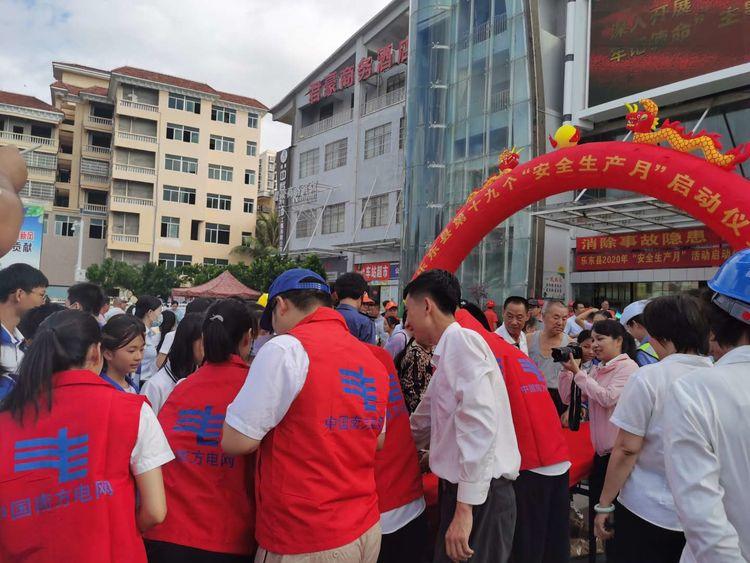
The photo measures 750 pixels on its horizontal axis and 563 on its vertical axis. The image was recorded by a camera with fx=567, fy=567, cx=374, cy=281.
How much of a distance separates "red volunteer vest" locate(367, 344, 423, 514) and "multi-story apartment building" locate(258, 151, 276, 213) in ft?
124

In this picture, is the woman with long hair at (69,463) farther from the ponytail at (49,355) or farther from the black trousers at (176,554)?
the black trousers at (176,554)

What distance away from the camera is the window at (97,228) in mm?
31641

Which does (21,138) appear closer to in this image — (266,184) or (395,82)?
(266,184)

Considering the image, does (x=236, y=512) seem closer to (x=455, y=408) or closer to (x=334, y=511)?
(x=334, y=511)

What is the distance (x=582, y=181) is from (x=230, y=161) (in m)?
29.1

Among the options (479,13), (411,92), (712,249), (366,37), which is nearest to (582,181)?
(712,249)

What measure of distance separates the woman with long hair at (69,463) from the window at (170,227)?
106 ft

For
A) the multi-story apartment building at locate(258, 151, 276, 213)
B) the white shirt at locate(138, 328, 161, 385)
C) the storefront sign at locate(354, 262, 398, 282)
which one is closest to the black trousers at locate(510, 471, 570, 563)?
the white shirt at locate(138, 328, 161, 385)

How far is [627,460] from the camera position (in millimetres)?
2242

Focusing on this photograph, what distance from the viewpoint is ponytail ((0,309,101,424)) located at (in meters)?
1.49

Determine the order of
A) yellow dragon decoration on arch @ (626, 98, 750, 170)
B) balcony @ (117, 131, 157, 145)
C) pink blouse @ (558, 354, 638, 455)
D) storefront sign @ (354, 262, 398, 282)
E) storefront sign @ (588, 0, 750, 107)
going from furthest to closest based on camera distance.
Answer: balcony @ (117, 131, 157, 145) < storefront sign @ (354, 262, 398, 282) < storefront sign @ (588, 0, 750, 107) < yellow dragon decoration on arch @ (626, 98, 750, 170) < pink blouse @ (558, 354, 638, 455)

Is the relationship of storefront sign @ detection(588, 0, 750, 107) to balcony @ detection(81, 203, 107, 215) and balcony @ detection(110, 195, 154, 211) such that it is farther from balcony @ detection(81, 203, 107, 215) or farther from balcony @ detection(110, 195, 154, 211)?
balcony @ detection(81, 203, 107, 215)

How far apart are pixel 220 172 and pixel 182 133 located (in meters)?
3.00

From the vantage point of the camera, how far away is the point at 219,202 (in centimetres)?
3372
